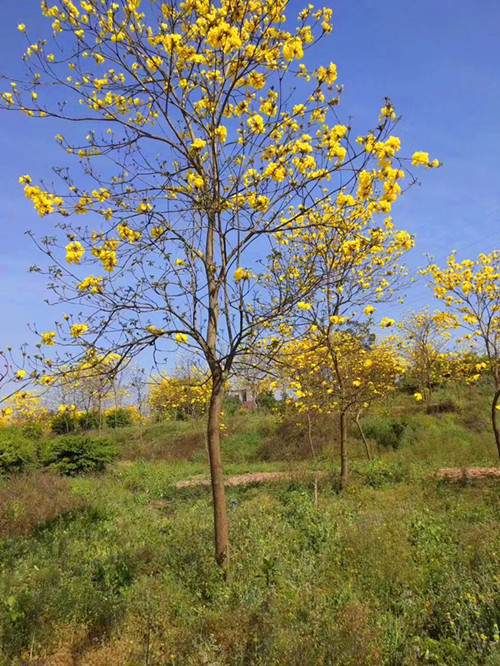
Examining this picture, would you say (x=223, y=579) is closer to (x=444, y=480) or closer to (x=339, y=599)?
(x=339, y=599)

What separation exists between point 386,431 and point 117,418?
16316mm

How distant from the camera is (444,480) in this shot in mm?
8219

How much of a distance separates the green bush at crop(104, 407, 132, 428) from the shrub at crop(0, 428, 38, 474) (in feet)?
42.0

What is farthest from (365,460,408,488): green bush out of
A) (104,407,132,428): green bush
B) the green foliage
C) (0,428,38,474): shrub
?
(104,407,132,428): green bush

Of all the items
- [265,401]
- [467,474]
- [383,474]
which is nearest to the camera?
[467,474]

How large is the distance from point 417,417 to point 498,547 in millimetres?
11409

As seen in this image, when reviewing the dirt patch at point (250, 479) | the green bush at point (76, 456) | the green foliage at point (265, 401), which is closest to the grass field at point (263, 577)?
the dirt patch at point (250, 479)

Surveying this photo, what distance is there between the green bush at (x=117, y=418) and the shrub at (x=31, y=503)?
1566 centimetres

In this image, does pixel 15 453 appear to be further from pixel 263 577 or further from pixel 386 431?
pixel 386 431

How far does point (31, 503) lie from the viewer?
25.0 feet

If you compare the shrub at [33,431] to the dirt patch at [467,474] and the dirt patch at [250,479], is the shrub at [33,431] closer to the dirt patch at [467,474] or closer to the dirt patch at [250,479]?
the dirt patch at [250,479]

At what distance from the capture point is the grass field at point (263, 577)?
299 cm

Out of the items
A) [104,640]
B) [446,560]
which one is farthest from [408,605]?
[104,640]

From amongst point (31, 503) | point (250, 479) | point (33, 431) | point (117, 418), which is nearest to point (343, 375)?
point (250, 479)
